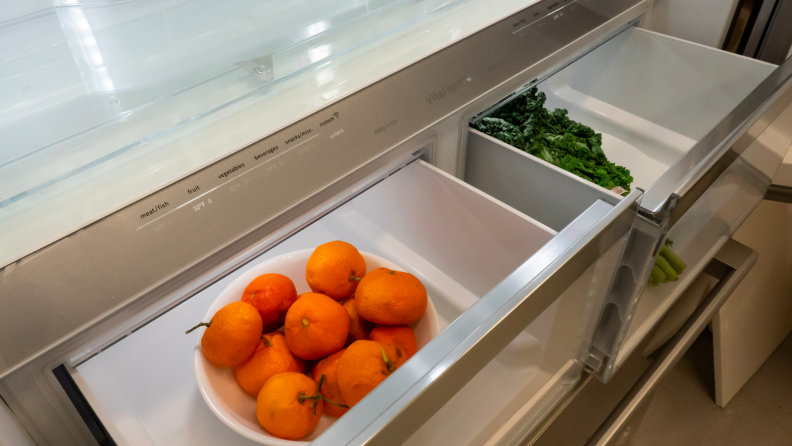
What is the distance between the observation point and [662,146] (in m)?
1.09

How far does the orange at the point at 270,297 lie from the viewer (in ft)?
2.14

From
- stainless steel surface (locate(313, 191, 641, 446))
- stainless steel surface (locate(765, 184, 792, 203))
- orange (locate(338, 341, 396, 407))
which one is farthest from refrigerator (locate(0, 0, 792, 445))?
stainless steel surface (locate(765, 184, 792, 203))

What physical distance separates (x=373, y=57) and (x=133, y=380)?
497mm

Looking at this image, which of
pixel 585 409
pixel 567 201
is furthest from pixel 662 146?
pixel 585 409

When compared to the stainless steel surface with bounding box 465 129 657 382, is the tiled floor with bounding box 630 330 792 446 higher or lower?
lower

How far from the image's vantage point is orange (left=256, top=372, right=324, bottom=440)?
0.55 metres

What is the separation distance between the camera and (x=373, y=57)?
1.97 feet

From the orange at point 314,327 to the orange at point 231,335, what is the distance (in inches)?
1.7

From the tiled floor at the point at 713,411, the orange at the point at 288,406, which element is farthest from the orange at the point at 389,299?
the tiled floor at the point at 713,411

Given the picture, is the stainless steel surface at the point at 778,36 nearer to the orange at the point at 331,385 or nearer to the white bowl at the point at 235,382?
the white bowl at the point at 235,382

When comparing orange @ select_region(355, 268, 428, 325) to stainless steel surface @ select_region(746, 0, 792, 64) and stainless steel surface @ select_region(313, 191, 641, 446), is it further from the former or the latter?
stainless steel surface @ select_region(746, 0, 792, 64)

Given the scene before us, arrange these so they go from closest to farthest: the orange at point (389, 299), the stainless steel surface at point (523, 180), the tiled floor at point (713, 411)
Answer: the orange at point (389, 299)
the stainless steel surface at point (523, 180)
the tiled floor at point (713, 411)

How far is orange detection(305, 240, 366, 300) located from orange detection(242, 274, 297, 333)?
3 centimetres

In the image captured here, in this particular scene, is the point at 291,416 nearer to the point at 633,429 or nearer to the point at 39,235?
the point at 39,235
